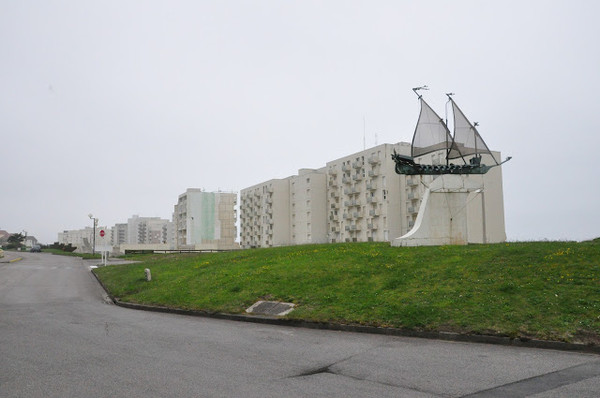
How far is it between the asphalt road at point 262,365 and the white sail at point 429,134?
52.6 feet

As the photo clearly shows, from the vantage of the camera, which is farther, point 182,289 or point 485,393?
point 182,289

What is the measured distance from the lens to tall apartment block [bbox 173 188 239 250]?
404 ft

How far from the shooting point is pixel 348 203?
8731cm

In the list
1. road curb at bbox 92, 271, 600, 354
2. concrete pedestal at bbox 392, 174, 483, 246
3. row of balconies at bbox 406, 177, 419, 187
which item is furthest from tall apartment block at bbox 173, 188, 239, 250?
road curb at bbox 92, 271, 600, 354

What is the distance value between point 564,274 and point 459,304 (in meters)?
2.96

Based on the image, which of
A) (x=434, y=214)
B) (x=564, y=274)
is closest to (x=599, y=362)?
(x=564, y=274)

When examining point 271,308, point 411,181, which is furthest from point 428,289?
point 411,181

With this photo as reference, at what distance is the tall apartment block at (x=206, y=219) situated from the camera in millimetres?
123000

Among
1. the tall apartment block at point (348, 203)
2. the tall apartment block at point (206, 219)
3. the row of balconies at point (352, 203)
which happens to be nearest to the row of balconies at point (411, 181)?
the tall apartment block at point (348, 203)

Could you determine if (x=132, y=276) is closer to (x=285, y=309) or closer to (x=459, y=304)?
(x=285, y=309)

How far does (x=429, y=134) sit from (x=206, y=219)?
343ft

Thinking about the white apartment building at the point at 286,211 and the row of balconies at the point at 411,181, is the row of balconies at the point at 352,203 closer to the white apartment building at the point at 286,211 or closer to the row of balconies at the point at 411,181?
the white apartment building at the point at 286,211

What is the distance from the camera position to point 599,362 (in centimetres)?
751

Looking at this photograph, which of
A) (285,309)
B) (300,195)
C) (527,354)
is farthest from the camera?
(300,195)
